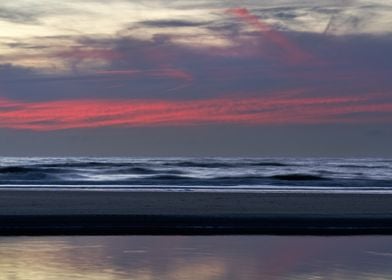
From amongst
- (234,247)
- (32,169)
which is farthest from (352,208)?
(32,169)

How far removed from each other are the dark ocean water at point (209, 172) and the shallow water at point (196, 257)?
27.3 metres

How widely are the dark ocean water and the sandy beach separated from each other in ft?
61.3

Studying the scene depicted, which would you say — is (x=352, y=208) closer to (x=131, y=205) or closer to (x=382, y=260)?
(x=131, y=205)

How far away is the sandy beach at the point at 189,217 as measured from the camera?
57.0ft

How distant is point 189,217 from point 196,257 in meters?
5.91

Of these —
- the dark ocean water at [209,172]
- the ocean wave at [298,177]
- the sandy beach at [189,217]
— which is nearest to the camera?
the sandy beach at [189,217]

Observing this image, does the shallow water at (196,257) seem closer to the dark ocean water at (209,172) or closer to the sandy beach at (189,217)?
the sandy beach at (189,217)

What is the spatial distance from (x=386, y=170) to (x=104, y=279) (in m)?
52.8

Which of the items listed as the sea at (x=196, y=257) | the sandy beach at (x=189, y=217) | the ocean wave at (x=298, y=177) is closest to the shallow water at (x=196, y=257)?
the sea at (x=196, y=257)

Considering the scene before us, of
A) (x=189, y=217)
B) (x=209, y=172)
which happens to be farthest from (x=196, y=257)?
(x=209, y=172)

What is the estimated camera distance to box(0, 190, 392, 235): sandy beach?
684 inches

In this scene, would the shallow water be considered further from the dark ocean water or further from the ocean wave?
the ocean wave

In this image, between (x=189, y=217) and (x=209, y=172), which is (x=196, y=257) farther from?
(x=209, y=172)

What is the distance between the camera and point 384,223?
1859 cm
